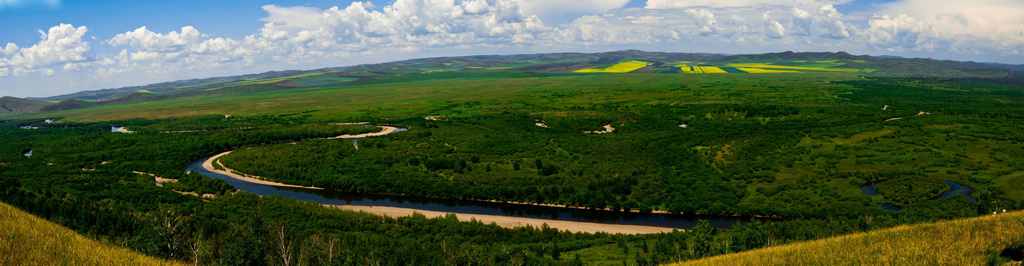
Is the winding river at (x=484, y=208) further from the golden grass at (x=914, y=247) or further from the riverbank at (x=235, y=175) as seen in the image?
the golden grass at (x=914, y=247)

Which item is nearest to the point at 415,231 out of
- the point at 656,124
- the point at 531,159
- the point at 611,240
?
the point at 611,240

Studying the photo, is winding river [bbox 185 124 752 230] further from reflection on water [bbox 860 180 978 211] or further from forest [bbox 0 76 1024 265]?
reflection on water [bbox 860 180 978 211]

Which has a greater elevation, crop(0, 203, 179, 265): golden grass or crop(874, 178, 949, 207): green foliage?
crop(0, 203, 179, 265): golden grass

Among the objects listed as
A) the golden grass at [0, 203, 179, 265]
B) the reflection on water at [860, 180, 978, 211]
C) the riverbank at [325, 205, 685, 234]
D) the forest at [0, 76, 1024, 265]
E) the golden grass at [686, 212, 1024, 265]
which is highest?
the golden grass at [0, 203, 179, 265]

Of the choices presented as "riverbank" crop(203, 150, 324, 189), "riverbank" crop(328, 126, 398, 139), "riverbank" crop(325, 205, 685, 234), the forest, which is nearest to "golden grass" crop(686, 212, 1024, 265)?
the forest

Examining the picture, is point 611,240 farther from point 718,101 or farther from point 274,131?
point 718,101

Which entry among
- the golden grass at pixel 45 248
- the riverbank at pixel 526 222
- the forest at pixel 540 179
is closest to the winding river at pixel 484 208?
the riverbank at pixel 526 222
